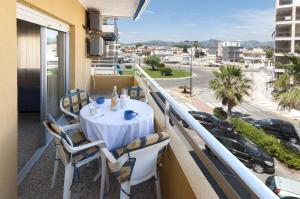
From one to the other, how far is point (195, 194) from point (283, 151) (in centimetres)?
1319

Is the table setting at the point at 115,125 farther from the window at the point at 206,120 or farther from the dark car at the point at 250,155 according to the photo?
the window at the point at 206,120

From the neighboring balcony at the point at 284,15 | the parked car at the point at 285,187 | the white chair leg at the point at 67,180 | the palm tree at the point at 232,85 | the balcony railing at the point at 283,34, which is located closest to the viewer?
the white chair leg at the point at 67,180

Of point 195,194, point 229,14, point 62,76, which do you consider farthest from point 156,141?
point 229,14

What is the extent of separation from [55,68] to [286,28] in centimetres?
3562

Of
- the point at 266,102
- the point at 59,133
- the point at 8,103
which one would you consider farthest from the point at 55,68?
the point at 266,102

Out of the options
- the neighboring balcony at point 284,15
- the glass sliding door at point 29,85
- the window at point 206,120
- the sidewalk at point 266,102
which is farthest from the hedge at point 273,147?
Answer: the neighboring balcony at point 284,15

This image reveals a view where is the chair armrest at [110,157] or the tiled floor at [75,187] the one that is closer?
the chair armrest at [110,157]

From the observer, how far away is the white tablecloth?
2801 millimetres

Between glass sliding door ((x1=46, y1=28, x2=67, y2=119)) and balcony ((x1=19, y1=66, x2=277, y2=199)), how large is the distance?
1.05m

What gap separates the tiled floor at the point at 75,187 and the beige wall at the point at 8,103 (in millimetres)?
269

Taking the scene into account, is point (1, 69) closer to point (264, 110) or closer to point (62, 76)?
point (62, 76)

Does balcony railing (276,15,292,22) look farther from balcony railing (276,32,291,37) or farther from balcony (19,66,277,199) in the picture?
balcony (19,66,277,199)

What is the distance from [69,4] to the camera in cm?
545

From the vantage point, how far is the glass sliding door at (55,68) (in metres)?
4.40
